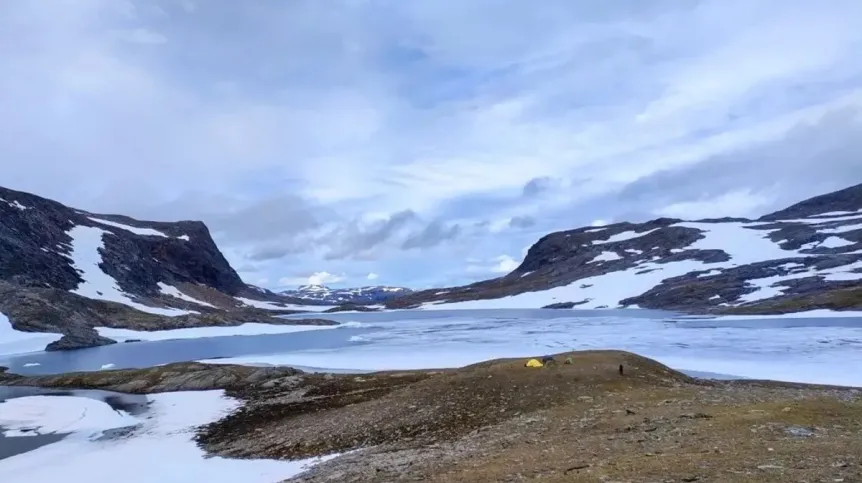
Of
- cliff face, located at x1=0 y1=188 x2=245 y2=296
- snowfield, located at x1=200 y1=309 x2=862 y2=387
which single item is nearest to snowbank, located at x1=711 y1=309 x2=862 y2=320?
snowfield, located at x1=200 y1=309 x2=862 y2=387

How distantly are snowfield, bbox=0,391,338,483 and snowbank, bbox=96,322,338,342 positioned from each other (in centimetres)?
5625

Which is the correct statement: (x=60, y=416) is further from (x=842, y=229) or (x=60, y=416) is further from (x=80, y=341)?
(x=842, y=229)

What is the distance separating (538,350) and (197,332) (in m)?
63.3

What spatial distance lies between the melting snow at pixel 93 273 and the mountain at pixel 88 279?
21cm

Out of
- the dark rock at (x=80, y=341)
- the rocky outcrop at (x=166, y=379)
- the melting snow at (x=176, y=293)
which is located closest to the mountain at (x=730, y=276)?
the melting snow at (x=176, y=293)

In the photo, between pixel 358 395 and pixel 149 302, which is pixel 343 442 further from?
pixel 149 302

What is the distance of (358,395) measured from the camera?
3150 cm

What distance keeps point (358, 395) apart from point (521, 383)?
9684 mm

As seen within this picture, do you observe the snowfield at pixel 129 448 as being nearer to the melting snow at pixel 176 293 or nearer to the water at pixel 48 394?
the water at pixel 48 394

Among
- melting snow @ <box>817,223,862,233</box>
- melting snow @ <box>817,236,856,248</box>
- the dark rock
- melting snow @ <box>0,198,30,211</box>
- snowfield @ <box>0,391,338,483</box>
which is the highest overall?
melting snow @ <box>0,198,30,211</box>

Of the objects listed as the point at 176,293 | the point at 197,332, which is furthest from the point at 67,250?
the point at 197,332

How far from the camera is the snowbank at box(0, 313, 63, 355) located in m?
70.6

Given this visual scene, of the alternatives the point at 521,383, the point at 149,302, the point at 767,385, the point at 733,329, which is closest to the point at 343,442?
the point at 521,383

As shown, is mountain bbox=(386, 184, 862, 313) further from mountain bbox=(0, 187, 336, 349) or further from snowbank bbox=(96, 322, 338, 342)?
mountain bbox=(0, 187, 336, 349)
